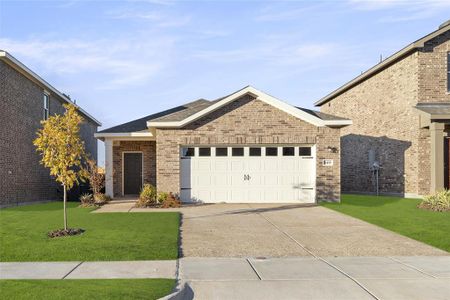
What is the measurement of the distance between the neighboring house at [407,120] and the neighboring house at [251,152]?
4.31 metres

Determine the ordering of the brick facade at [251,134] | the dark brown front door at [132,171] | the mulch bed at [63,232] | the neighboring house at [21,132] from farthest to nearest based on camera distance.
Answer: the dark brown front door at [132,171]
the brick facade at [251,134]
the neighboring house at [21,132]
the mulch bed at [63,232]

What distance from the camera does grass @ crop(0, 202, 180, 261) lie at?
8.93 metres

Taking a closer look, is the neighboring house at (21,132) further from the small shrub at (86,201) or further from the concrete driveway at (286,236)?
the concrete driveway at (286,236)

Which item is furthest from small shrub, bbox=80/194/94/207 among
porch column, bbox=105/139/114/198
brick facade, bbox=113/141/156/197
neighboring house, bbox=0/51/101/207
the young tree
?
the young tree

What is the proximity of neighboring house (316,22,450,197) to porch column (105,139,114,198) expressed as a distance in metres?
14.0

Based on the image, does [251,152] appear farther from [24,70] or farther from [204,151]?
[24,70]

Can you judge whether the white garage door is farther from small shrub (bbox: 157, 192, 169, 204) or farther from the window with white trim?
the window with white trim

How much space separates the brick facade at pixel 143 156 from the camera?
2411 centimetres

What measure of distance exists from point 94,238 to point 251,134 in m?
10.3

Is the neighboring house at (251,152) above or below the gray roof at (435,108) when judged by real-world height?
below

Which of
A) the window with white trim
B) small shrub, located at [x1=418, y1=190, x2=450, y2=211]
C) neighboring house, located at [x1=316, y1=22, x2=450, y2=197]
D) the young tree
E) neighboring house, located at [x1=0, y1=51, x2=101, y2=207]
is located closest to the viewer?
the young tree

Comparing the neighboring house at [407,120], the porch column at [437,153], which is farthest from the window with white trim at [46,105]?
the porch column at [437,153]

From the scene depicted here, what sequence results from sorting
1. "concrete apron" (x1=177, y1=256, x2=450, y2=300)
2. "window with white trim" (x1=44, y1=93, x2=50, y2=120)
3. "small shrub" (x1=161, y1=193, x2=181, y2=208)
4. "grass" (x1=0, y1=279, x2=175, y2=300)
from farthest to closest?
1. "window with white trim" (x1=44, y1=93, x2=50, y2=120)
2. "small shrub" (x1=161, y1=193, x2=181, y2=208)
3. "concrete apron" (x1=177, y1=256, x2=450, y2=300)
4. "grass" (x1=0, y1=279, x2=175, y2=300)

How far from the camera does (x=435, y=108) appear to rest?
21062mm
